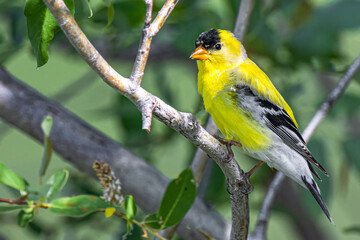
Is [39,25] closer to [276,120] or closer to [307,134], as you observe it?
[276,120]

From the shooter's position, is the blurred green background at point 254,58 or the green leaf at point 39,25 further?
the blurred green background at point 254,58

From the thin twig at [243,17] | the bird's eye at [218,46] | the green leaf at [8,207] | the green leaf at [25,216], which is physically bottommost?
the green leaf at [25,216]

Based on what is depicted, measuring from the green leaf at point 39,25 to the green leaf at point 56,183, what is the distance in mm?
341

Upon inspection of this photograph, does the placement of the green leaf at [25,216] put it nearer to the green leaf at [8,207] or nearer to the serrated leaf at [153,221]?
the green leaf at [8,207]

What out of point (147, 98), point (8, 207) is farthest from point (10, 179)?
point (147, 98)

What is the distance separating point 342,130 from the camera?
257 centimetres

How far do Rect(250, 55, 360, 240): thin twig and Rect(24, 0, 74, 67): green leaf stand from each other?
3.23ft

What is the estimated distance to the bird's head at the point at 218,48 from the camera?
1.85m

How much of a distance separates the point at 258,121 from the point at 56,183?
0.67 m

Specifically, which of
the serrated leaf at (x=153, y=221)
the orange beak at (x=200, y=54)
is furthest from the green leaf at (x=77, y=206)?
the orange beak at (x=200, y=54)

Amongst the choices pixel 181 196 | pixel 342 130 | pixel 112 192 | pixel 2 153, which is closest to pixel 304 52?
pixel 342 130

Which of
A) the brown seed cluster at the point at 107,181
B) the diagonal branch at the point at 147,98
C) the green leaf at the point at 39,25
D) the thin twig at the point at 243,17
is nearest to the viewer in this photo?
the diagonal branch at the point at 147,98

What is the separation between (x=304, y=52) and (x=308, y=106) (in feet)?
0.76

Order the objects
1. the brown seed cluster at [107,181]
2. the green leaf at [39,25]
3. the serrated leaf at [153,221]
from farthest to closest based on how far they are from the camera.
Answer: the serrated leaf at [153,221]
the brown seed cluster at [107,181]
the green leaf at [39,25]
